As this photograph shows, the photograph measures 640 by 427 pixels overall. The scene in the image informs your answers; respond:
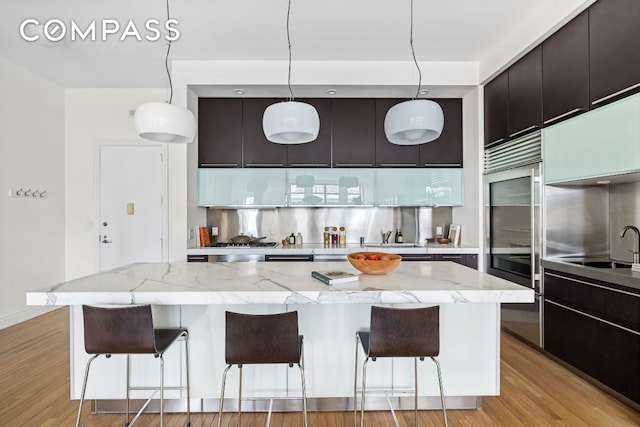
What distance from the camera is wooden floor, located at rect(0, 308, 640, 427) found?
2119 mm

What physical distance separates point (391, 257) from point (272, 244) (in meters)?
2.43

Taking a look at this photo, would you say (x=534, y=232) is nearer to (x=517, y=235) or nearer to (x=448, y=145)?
(x=517, y=235)

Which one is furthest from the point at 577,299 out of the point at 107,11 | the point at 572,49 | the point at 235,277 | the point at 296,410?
the point at 107,11

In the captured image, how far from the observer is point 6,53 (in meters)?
3.71

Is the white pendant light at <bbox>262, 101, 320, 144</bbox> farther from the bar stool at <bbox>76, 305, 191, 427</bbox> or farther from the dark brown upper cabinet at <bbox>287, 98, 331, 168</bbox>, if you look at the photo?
the dark brown upper cabinet at <bbox>287, 98, 331, 168</bbox>

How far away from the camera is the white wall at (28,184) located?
12.7ft

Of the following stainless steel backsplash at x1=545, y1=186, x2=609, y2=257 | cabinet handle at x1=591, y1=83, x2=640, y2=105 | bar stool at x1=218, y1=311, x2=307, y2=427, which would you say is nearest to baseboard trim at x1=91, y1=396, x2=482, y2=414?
bar stool at x1=218, y1=311, x2=307, y2=427

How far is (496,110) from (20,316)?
5.75m

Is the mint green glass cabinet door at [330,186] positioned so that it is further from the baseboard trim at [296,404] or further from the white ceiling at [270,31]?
the baseboard trim at [296,404]

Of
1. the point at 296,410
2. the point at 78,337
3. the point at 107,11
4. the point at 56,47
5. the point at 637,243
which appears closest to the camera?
the point at 78,337

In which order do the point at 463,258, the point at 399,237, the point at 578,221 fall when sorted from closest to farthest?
the point at 578,221 → the point at 463,258 → the point at 399,237

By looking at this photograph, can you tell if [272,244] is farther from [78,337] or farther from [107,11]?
[107,11]

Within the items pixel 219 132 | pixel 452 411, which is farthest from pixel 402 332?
pixel 219 132

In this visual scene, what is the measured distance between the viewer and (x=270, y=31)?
3.25m
